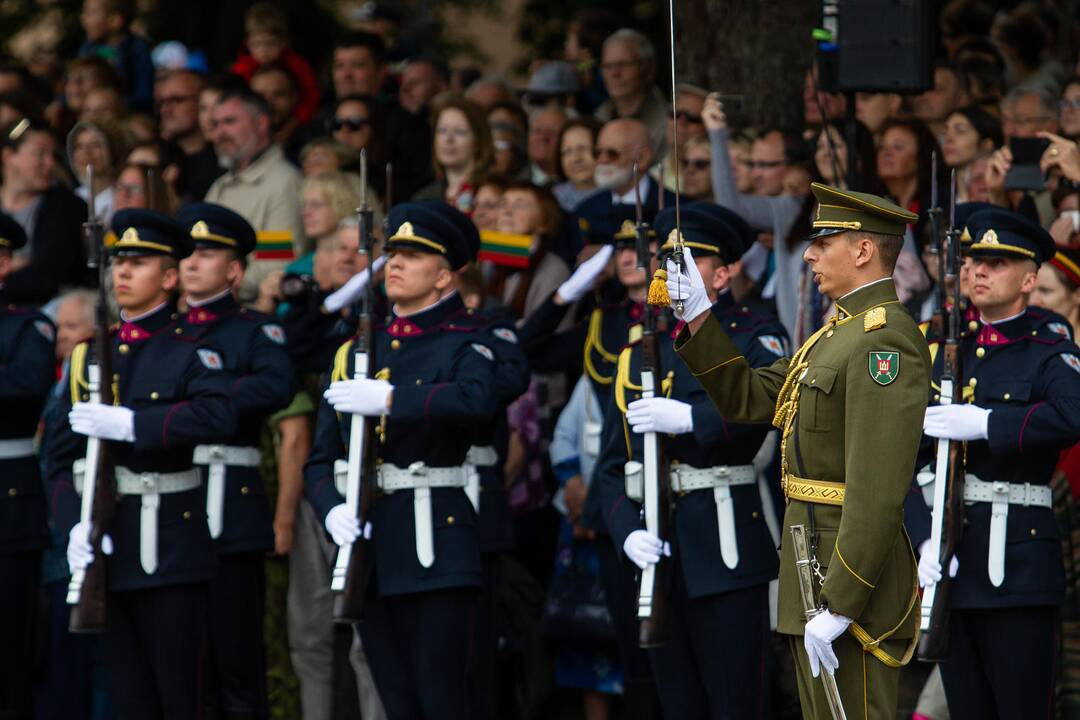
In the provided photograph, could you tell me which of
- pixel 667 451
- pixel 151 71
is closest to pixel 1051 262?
pixel 667 451

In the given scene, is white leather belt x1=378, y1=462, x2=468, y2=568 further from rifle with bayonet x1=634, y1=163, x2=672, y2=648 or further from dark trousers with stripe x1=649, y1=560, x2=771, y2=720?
dark trousers with stripe x1=649, y1=560, x2=771, y2=720

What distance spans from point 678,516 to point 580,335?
1.72 meters

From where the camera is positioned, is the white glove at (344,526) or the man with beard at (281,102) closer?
the white glove at (344,526)

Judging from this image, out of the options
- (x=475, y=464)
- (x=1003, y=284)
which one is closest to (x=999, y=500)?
(x=1003, y=284)

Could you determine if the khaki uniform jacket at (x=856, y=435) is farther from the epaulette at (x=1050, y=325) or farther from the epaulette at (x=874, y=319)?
the epaulette at (x=1050, y=325)

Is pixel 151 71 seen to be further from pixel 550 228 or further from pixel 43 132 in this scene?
pixel 550 228

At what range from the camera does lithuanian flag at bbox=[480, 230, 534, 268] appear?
8.73 m

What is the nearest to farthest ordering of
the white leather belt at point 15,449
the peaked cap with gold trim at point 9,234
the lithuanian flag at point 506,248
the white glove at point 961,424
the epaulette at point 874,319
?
the epaulette at point 874,319
the white glove at point 961,424
the white leather belt at point 15,449
the peaked cap with gold trim at point 9,234
the lithuanian flag at point 506,248

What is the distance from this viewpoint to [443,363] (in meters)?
7.06

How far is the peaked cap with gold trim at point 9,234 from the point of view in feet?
27.6

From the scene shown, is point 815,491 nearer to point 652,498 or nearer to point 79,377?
point 652,498

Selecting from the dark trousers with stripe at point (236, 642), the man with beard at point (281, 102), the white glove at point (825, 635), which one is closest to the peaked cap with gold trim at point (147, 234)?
the dark trousers with stripe at point (236, 642)

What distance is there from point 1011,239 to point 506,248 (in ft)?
9.36

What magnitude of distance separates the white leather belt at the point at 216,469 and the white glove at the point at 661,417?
1.81 m
